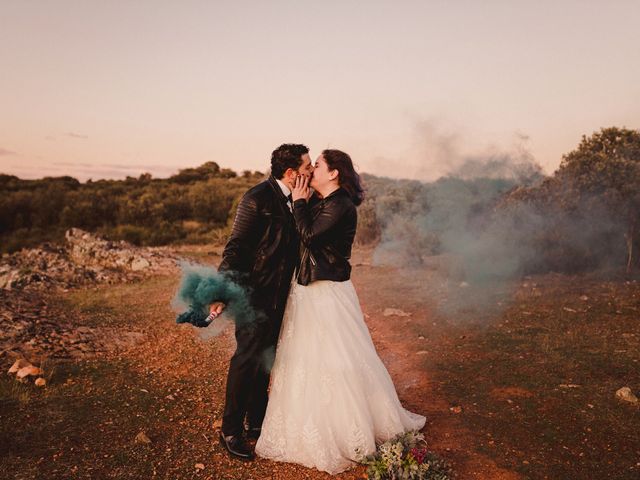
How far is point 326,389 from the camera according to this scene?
11.6 ft

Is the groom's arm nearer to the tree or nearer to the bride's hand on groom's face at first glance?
the bride's hand on groom's face

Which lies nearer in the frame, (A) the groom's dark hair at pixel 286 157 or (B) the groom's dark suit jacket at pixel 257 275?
(B) the groom's dark suit jacket at pixel 257 275

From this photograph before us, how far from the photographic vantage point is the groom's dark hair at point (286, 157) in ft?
12.5

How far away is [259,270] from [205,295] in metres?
0.51

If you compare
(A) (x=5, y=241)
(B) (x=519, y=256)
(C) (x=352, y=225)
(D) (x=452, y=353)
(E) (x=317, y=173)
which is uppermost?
(E) (x=317, y=173)

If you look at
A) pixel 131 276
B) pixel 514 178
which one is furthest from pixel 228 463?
pixel 514 178

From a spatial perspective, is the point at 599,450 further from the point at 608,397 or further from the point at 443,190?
the point at 443,190

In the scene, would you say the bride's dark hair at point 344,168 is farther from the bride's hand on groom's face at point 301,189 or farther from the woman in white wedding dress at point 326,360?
the bride's hand on groom's face at point 301,189

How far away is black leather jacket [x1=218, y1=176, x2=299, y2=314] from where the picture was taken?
367cm

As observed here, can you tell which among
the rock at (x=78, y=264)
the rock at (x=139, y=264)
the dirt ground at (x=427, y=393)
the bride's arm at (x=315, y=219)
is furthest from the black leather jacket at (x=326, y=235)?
the rock at (x=139, y=264)

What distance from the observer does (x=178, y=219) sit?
31062mm

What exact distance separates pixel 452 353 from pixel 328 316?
143 inches

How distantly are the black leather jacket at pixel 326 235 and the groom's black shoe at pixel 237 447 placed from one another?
1.42m

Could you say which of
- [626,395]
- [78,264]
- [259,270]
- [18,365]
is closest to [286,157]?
[259,270]
